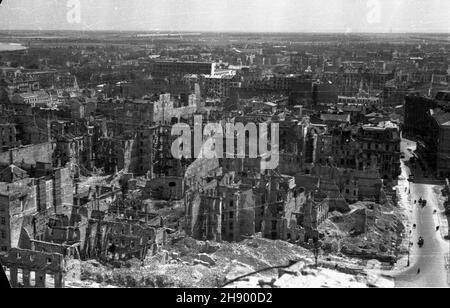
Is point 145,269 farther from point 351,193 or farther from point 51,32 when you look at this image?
point 51,32

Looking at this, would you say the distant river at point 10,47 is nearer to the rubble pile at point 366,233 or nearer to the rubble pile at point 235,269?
the rubble pile at point 235,269

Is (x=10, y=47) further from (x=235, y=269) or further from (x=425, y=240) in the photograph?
(x=425, y=240)

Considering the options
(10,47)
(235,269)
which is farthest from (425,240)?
(10,47)

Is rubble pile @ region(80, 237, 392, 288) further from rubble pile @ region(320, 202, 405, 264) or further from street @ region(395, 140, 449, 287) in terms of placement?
street @ region(395, 140, 449, 287)

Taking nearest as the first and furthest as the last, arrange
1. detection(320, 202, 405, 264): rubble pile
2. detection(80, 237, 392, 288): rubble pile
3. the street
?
1. detection(80, 237, 392, 288): rubble pile
2. the street
3. detection(320, 202, 405, 264): rubble pile

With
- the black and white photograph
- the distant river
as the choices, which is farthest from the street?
the distant river

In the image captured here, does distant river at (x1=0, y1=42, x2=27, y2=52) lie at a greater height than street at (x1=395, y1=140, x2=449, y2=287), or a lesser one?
greater
